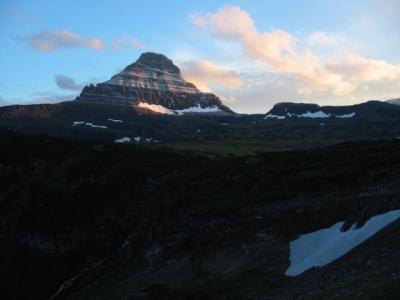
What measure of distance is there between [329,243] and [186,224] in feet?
67.4

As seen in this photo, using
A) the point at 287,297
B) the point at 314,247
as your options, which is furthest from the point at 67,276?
the point at 287,297

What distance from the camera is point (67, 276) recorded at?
69625 mm

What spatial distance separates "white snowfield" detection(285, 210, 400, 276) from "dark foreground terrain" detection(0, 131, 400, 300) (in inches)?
40.2

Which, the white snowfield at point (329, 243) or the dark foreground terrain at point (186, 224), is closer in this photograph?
the dark foreground terrain at point (186, 224)

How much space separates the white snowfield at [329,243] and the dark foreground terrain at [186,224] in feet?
3.35

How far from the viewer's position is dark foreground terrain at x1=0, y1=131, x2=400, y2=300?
32531mm

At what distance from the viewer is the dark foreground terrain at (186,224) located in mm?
32531

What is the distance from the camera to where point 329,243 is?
36.2 m

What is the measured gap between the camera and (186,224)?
53.8 m

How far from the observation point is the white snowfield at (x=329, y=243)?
1324 inches

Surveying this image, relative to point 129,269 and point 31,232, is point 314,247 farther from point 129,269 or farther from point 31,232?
point 31,232

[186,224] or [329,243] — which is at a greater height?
[329,243]

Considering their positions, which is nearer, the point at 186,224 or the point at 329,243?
the point at 329,243

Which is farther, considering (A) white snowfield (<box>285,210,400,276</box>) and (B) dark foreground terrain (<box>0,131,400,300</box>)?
(A) white snowfield (<box>285,210,400,276</box>)
